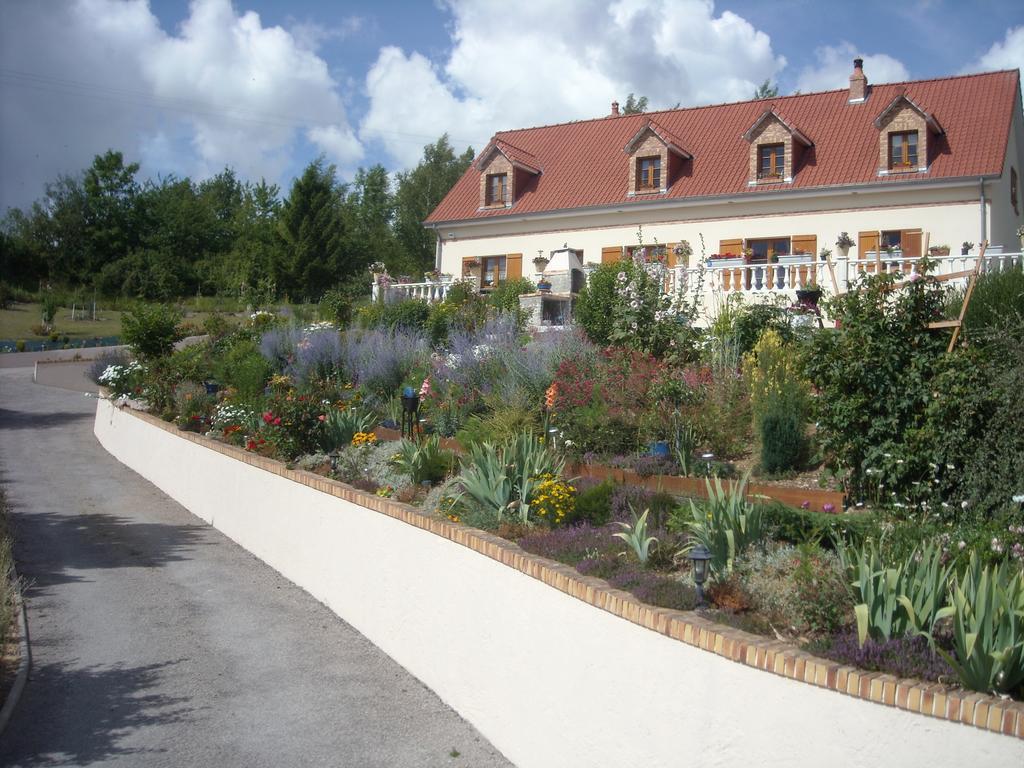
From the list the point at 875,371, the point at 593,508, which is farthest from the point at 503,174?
the point at 593,508

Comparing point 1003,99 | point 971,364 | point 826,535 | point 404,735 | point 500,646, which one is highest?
point 1003,99

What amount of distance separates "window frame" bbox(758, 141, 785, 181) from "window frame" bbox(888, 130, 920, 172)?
2.69 meters

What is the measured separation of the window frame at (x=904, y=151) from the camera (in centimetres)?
2214

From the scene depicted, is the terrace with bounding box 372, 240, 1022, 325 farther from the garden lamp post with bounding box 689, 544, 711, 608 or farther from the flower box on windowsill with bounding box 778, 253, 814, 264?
the garden lamp post with bounding box 689, 544, 711, 608

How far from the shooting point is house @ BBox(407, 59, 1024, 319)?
2162 centimetres

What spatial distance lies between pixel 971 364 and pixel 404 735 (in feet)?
16.9

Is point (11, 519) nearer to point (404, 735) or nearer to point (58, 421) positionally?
point (404, 735)

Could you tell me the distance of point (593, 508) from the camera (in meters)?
7.32

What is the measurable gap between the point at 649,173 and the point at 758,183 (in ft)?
11.0

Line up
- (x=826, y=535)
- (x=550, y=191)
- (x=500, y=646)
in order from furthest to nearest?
(x=550, y=191) < (x=500, y=646) < (x=826, y=535)

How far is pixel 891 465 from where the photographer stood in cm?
703

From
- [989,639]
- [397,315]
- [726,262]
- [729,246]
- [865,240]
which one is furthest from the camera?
[729,246]

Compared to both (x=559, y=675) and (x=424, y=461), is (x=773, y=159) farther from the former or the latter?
(x=559, y=675)

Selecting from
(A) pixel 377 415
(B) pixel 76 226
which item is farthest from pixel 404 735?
(B) pixel 76 226
